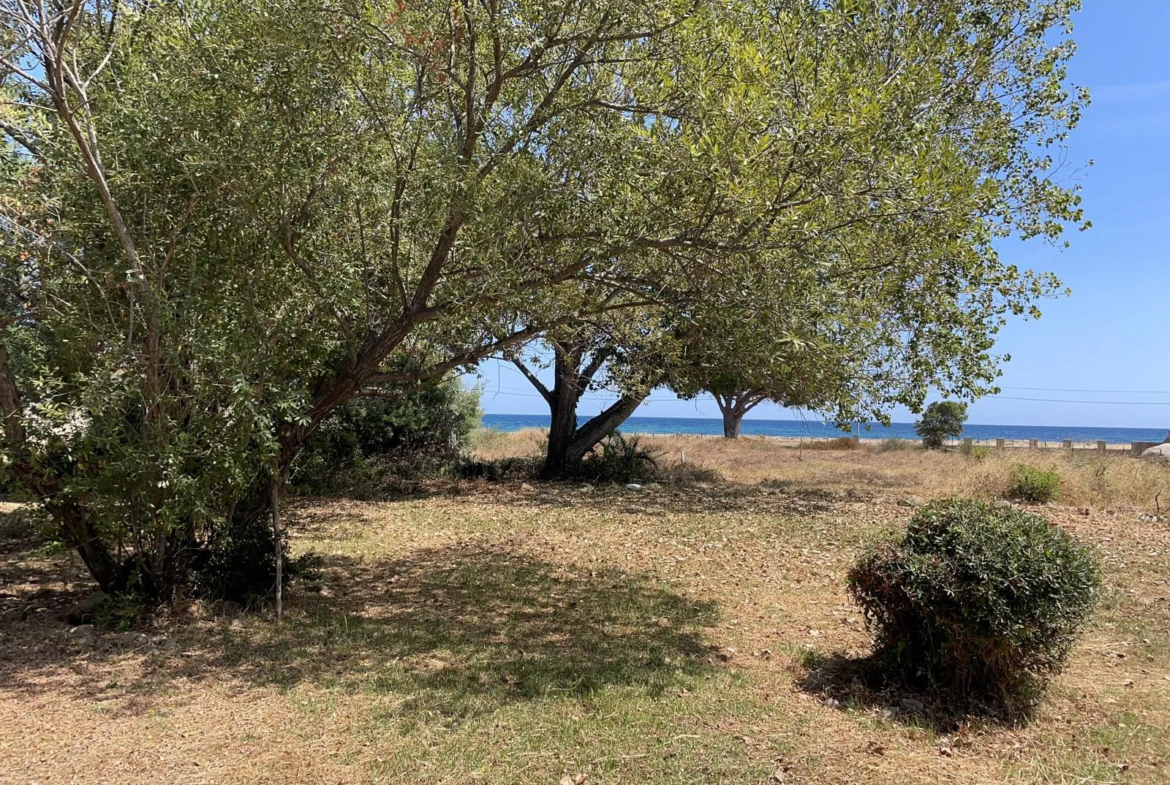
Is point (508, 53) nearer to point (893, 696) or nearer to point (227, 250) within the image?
point (227, 250)

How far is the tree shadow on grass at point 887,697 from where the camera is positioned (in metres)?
4.43

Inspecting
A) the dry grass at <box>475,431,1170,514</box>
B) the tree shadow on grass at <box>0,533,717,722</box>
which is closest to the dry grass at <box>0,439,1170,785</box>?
the tree shadow on grass at <box>0,533,717,722</box>

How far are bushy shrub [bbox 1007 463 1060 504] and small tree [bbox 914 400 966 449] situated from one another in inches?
941

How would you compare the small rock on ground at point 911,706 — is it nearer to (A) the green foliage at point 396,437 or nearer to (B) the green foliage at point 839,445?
(A) the green foliage at point 396,437

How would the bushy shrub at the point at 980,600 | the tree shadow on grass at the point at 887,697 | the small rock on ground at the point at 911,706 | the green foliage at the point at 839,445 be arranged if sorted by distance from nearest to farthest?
the bushy shrub at the point at 980,600
the tree shadow on grass at the point at 887,697
the small rock on ground at the point at 911,706
the green foliage at the point at 839,445

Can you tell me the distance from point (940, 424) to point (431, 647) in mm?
38099

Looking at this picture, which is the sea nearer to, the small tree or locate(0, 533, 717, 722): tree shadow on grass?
the small tree

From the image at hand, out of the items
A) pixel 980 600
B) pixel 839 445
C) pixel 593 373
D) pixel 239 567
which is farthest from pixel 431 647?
pixel 839 445

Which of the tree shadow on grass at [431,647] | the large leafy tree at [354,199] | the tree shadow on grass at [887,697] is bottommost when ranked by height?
the tree shadow on grass at [431,647]

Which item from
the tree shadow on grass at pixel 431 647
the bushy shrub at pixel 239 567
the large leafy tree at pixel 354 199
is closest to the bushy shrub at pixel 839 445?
the tree shadow on grass at pixel 431 647

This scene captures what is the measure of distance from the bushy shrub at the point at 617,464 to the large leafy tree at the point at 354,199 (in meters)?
11.7

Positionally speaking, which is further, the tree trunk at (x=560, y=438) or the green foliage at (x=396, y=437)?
the tree trunk at (x=560, y=438)

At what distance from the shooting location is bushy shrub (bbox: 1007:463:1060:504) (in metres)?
14.2

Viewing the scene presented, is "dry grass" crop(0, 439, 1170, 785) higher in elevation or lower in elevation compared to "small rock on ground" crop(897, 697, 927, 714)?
lower
